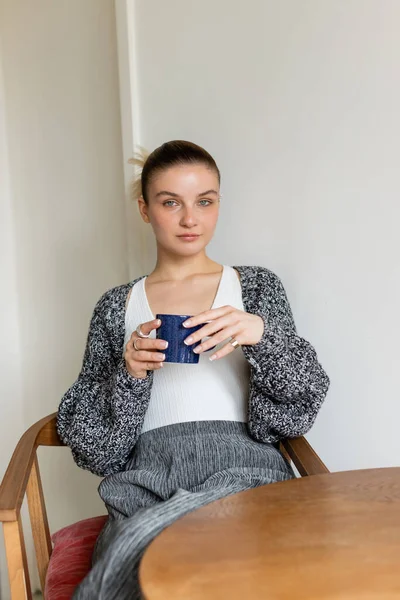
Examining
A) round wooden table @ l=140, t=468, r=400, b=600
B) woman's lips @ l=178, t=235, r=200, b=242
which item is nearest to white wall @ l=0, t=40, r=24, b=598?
woman's lips @ l=178, t=235, r=200, b=242

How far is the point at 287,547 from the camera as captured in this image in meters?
0.64

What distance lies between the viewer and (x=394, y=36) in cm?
112

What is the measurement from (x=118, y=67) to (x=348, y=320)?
2.95 ft

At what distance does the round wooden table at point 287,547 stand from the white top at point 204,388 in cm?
41

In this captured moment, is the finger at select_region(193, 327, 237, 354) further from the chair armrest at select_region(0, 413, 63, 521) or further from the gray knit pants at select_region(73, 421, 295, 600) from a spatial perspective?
the chair armrest at select_region(0, 413, 63, 521)

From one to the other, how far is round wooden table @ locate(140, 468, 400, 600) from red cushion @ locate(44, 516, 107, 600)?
426mm

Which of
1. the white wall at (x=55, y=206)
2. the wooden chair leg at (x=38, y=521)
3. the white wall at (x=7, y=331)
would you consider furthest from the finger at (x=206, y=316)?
the white wall at (x=7, y=331)

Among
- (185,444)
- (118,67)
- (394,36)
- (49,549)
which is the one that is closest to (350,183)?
(394,36)

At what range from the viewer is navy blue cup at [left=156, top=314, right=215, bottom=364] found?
0.92m

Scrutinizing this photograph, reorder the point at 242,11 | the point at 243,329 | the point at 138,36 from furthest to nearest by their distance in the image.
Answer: the point at 138,36, the point at 242,11, the point at 243,329

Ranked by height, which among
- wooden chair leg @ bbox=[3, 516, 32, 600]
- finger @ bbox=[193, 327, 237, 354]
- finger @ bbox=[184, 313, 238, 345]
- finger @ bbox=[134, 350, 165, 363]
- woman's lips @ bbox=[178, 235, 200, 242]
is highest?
woman's lips @ bbox=[178, 235, 200, 242]

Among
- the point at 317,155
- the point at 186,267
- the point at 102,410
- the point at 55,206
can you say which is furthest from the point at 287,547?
the point at 55,206

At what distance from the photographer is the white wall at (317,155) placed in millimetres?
1166

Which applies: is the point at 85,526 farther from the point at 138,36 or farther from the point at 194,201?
the point at 138,36
